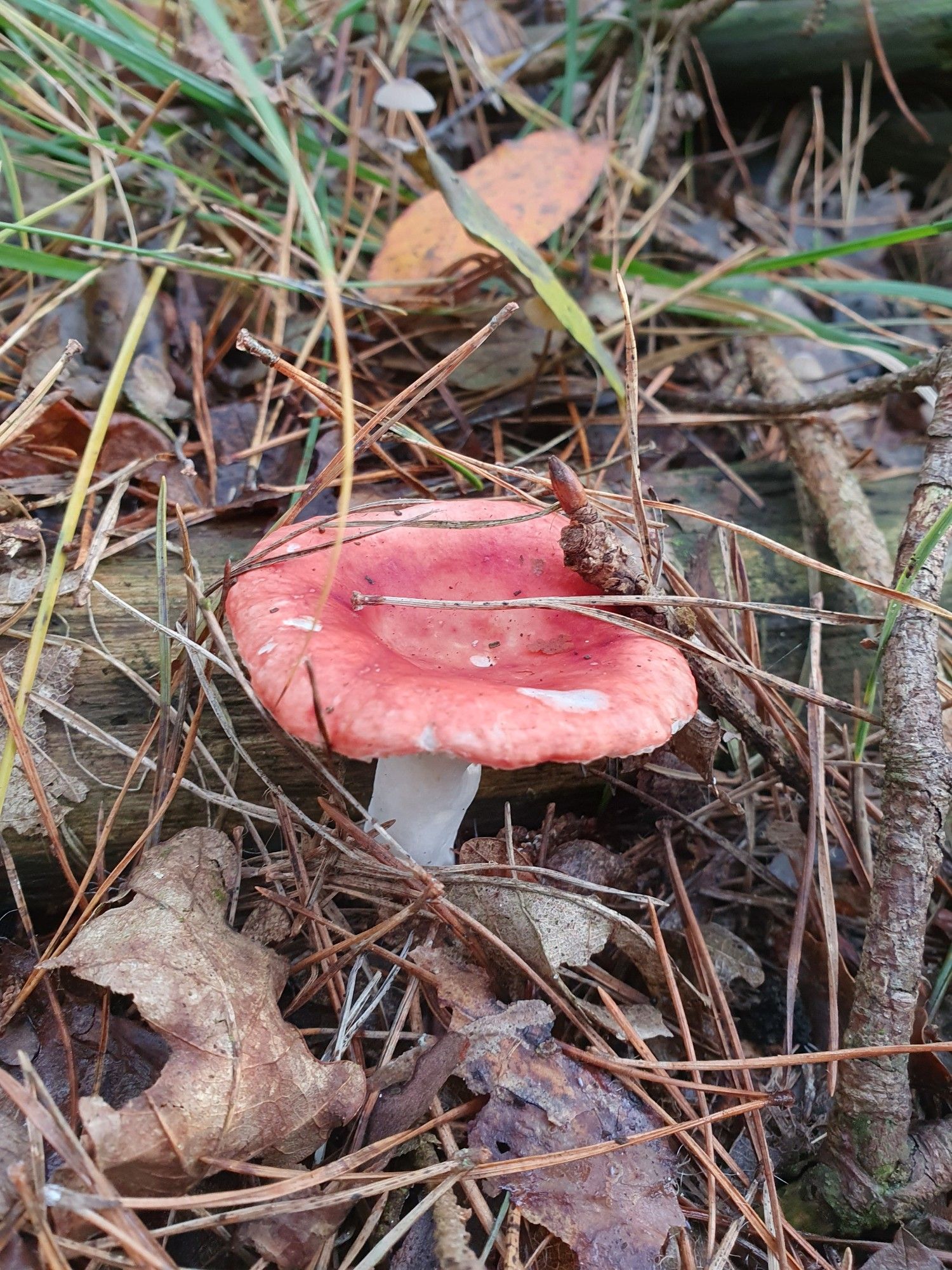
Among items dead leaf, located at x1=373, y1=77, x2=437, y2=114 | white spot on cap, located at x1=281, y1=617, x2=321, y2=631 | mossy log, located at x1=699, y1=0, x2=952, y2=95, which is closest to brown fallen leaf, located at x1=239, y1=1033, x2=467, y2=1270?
white spot on cap, located at x1=281, y1=617, x2=321, y2=631

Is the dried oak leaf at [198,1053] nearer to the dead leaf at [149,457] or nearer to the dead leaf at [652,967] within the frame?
the dead leaf at [652,967]

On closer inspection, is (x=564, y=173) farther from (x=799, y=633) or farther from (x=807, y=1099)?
(x=807, y=1099)

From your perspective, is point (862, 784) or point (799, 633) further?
point (799, 633)

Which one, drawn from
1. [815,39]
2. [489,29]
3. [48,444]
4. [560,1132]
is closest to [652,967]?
[560,1132]

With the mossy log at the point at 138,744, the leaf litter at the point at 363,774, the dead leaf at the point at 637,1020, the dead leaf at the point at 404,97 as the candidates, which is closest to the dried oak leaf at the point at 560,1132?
the leaf litter at the point at 363,774

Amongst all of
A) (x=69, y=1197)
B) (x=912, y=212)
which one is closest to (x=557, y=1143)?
(x=69, y=1197)

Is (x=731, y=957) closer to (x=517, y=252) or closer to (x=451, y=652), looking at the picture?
(x=451, y=652)

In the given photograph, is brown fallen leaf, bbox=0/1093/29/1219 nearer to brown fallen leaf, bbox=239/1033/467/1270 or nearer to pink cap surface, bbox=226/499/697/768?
brown fallen leaf, bbox=239/1033/467/1270
